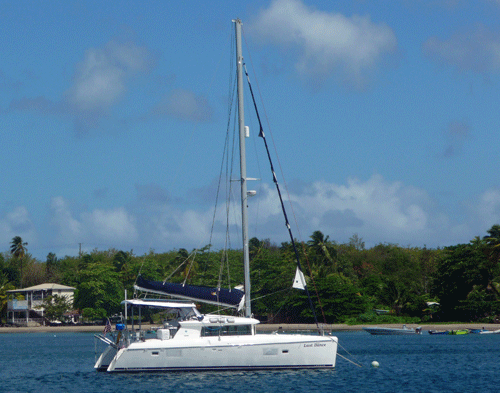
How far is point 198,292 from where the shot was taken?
35.5 m

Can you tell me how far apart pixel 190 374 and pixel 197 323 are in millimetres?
2438

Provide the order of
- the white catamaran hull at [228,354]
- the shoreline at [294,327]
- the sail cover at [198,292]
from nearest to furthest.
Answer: the white catamaran hull at [228,354]
the sail cover at [198,292]
the shoreline at [294,327]

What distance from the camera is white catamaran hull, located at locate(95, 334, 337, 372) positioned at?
32719mm

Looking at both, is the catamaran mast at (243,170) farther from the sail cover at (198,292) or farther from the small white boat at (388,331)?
the small white boat at (388,331)

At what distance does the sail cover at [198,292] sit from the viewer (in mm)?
35062

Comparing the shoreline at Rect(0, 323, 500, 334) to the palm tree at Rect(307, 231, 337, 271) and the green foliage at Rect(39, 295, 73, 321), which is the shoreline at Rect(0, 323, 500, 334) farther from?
the palm tree at Rect(307, 231, 337, 271)

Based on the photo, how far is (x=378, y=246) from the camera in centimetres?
15038

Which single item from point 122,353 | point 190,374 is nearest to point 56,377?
point 122,353

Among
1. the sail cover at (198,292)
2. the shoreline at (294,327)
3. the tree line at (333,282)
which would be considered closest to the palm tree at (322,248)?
the tree line at (333,282)

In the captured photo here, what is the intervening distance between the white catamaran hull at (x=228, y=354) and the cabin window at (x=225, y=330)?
14.2 inches

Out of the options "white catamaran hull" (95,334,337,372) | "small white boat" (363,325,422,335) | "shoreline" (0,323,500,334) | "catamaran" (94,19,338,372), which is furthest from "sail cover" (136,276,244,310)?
"small white boat" (363,325,422,335)

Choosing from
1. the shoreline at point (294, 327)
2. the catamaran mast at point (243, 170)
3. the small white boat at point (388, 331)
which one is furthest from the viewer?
the shoreline at point (294, 327)

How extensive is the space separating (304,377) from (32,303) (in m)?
86.0

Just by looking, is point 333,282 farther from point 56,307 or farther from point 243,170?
point 243,170
